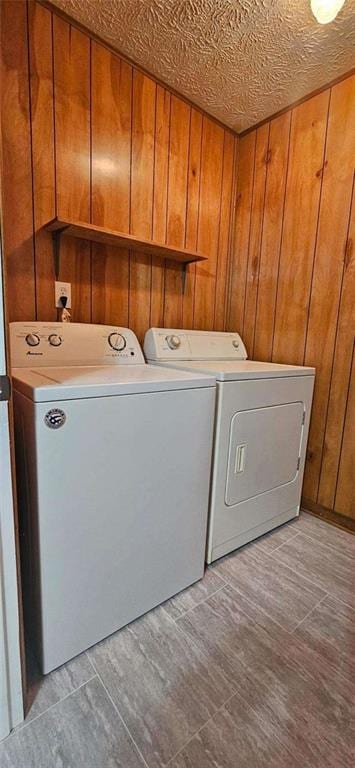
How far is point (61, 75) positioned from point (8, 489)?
1655mm

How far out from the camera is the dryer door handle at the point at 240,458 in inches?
55.8

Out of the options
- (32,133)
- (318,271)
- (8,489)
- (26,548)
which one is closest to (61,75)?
(32,133)

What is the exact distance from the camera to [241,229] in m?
2.22

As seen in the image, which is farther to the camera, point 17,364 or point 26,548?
point 17,364

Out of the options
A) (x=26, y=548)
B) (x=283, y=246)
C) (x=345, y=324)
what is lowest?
(x=26, y=548)

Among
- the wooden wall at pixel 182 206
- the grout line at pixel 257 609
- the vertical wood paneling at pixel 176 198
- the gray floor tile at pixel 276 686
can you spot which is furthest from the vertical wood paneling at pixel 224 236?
the gray floor tile at pixel 276 686

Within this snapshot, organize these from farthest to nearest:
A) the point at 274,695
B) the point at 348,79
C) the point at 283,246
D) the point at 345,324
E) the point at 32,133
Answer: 1. the point at 283,246
2. the point at 345,324
3. the point at 348,79
4. the point at 32,133
5. the point at 274,695

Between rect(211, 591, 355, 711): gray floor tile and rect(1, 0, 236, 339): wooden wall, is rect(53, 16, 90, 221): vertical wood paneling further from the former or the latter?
rect(211, 591, 355, 711): gray floor tile

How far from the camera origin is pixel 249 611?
4.05 feet

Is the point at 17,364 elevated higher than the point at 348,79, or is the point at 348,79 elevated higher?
the point at 348,79

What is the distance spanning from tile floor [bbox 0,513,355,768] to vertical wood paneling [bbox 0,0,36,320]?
1310 millimetres

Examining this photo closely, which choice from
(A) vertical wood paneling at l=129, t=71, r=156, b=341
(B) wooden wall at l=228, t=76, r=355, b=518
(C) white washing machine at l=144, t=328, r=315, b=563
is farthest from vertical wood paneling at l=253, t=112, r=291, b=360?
(A) vertical wood paneling at l=129, t=71, r=156, b=341

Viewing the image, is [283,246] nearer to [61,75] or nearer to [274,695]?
[61,75]

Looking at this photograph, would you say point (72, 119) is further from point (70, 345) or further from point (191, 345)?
point (191, 345)
